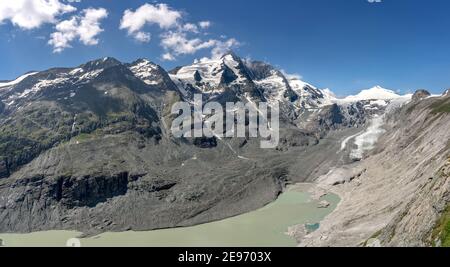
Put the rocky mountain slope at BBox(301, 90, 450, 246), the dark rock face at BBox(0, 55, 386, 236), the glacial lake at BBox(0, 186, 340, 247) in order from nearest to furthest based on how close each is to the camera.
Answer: the rocky mountain slope at BBox(301, 90, 450, 246) → the glacial lake at BBox(0, 186, 340, 247) → the dark rock face at BBox(0, 55, 386, 236)

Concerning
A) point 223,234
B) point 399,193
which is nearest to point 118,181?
point 223,234

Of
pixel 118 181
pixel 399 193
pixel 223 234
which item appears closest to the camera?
pixel 399 193

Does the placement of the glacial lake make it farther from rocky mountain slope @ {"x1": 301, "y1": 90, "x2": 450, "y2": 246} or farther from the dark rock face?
rocky mountain slope @ {"x1": 301, "y1": 90, "x2": 450, "y2": 246}

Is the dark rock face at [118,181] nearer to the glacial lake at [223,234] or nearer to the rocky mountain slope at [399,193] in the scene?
the glacial lake at [223,234]

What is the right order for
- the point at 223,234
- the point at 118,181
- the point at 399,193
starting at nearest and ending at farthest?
the point at 399,193 < the point at 223,234 < the point at 118,181

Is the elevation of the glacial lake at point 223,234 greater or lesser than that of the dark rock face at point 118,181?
lesser

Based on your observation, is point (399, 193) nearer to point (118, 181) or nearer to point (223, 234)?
point (223, 234)

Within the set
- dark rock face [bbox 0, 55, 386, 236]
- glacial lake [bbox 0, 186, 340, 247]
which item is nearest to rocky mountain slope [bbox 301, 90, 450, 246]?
glacial lake [bbox 0, 186, 340, 247]

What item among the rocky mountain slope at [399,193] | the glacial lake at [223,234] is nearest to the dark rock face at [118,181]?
the glacial lake at [223,234]

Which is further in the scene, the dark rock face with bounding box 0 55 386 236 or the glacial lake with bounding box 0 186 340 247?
the dark rock face with bounding box 0 55 386 236

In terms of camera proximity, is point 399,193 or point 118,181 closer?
point 399,193
